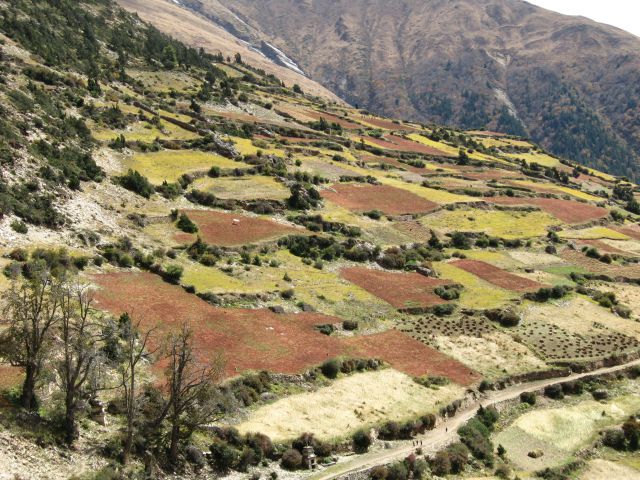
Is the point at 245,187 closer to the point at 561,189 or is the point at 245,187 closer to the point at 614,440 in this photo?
the point at 614,440

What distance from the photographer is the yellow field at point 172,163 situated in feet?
318

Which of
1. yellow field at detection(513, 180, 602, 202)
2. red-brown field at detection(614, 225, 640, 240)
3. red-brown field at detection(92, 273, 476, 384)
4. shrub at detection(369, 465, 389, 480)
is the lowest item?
shrub at detection(369, 465, 389, 480)

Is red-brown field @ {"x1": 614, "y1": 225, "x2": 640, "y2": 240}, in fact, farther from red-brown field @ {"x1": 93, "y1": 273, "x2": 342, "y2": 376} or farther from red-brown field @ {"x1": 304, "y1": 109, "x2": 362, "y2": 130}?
red-brown field @ {"x1": 93, "y1": 273, "x2": 342, "y2": 376}

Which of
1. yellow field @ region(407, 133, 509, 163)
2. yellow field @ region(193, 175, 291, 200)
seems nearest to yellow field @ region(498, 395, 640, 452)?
yellow field @ region(193, 175, 291, 200)

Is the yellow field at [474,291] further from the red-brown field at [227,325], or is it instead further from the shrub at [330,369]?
the shrub at [330,369]

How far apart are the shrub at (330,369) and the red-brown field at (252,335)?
4.39 feet

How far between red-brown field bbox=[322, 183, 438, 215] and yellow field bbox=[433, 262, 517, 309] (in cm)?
2280

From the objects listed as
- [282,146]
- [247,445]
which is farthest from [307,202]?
[247,445]

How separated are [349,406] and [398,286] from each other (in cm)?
3289

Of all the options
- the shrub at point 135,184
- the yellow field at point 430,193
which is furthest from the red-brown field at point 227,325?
the yellow field at point 430,193

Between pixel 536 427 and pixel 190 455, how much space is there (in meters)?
32.8

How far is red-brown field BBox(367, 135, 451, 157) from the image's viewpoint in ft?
566

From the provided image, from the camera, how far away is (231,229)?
84250 millimetres

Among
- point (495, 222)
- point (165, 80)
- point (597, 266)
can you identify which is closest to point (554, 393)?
point (597, 266)
